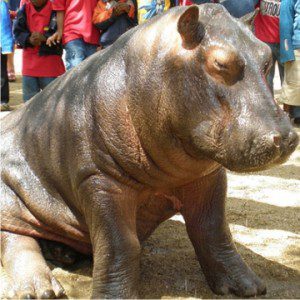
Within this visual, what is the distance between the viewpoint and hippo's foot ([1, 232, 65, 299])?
3111mm

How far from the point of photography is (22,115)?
147 inches

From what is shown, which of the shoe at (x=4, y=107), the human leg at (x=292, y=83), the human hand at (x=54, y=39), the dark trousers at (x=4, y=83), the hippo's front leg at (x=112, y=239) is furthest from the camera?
the dark trousers at (x=4, y=83)

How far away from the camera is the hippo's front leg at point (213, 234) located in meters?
3.28

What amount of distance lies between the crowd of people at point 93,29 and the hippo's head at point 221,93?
8.97ft

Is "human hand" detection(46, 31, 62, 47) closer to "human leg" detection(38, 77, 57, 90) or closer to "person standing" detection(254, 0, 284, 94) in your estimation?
"human leg" detection(38, 77, 57, 90)

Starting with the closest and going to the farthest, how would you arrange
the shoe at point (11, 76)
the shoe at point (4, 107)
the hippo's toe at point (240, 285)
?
the hippo's toe at point (240, 285) < the shoe at point (4, 107) < the shoe at point (11, 76)

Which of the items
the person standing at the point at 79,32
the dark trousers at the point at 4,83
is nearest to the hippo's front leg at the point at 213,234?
the person standing at the point at 79,32

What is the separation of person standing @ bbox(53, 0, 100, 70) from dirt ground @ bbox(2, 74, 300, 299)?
6.73 ft

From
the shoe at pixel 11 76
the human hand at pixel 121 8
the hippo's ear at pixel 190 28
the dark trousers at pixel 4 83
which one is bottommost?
the shoe at pixel 11 76

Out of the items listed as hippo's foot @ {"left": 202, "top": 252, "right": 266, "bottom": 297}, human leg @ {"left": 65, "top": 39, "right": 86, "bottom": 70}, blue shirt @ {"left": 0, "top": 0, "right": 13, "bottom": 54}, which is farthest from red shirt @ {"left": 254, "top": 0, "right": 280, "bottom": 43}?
hippo's foot @ {"left": 202, "top": 252, "right": 266, "bottom": 297}

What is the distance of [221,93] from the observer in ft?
8.68

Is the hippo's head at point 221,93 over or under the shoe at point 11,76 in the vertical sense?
over

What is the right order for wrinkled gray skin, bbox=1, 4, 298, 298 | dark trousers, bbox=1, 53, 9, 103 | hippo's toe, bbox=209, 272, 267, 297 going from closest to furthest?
wrinkled gray skin, bbox=1, 4, 298, 298, hippo's toe, bbox=209, 272, 267, 297, dark trousers, bbox=1, 53, 9, 103

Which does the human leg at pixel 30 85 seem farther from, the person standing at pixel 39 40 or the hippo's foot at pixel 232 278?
the hippo's foot at pixel 232 278
